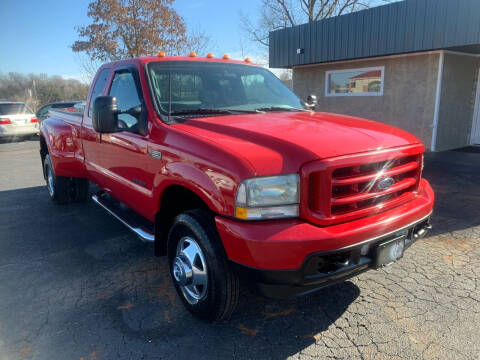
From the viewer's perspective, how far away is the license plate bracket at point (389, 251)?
2375mm

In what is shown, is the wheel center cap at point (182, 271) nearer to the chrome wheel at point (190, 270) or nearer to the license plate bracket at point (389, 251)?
the chrome wheel at point (190, 270)

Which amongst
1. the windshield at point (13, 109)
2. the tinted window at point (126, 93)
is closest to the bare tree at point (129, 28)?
the windshield at point (13, 109)

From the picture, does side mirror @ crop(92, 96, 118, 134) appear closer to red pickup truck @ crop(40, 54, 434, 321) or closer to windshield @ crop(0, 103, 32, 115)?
red pickup truck @ crop(40, 54, 434, 321)

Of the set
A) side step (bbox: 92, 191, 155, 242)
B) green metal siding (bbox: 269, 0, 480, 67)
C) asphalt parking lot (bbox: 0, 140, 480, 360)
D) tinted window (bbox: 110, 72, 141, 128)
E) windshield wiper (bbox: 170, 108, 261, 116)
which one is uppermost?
green metal siding (bbox: 269, 0, 480, 67)

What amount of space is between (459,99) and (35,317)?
11.5 m

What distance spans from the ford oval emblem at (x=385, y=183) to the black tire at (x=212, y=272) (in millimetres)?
1160

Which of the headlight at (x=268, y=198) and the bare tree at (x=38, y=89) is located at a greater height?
the bare tree at (x=38, y=89)

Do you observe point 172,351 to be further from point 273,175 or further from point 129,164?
point 129,164

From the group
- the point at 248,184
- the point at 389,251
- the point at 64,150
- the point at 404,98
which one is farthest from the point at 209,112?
the point at 404,98

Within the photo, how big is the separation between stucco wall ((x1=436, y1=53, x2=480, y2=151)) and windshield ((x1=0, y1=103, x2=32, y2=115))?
51.7 feet

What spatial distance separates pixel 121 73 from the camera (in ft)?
12.6

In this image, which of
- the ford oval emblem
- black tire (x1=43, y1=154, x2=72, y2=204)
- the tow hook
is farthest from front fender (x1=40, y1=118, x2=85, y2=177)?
the tow hook

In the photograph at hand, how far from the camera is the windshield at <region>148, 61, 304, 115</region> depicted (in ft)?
10.8

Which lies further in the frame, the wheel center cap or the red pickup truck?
the wheel center cap
